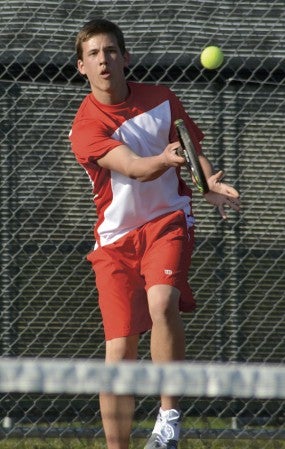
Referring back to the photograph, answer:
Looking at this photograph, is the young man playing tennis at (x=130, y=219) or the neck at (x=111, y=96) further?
the neck at (x=111, y=96)

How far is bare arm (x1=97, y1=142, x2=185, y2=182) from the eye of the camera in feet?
13.4


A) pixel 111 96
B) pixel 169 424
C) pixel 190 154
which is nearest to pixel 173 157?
pixel 190 154

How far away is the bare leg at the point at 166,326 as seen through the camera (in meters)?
4.36

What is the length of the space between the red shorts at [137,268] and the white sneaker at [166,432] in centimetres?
31

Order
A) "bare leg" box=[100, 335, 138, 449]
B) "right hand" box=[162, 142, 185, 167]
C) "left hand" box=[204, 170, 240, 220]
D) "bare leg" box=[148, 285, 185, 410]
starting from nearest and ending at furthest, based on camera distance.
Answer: "right hand" box=[162, 142, 185, 167] < "left hand" box=[204, 170, 240, 220] < "bare leg" box=[148, 285, 185, 410] < "bare leg" box=[100, 335, 138, 449]

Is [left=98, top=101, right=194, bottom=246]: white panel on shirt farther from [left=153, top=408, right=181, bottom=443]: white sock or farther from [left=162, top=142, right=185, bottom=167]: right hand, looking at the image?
[left=153, top=408, right=181, bottom=443]: white sock

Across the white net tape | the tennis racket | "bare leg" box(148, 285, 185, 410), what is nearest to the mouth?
the tennis racket

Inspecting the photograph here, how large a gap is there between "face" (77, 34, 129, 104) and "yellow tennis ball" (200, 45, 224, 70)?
49.4 inches

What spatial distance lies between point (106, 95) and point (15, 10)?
4.94 feet

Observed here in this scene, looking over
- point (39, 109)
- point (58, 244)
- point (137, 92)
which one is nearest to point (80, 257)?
point (58, 244)

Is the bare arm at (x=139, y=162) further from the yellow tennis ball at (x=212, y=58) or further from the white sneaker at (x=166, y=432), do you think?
the yellow tennis ball at (x=212, y=58)

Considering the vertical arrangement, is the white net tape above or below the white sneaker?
above

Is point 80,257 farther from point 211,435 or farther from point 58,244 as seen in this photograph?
point 211,435

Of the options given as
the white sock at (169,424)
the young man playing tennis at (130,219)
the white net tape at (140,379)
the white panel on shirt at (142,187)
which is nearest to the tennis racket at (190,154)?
the young man playing tennis at (130,219)
